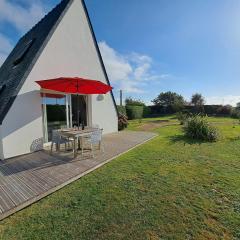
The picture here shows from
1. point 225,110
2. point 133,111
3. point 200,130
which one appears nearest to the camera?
point 200,130

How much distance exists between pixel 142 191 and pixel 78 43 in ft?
28.6

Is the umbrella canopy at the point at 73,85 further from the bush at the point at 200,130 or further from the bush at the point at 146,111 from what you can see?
the bush at the point at 146,111

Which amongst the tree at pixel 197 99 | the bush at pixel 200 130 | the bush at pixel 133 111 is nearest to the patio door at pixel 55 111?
the bush at pixel 200 130

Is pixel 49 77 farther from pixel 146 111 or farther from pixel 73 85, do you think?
pixel 146 111

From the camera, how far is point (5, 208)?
10.6 ft

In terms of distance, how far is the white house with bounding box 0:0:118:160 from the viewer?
6.61 metres

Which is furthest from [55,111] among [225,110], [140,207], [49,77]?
[225,110]

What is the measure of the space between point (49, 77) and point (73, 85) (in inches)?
77.3

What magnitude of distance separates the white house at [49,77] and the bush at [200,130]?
5.46 m

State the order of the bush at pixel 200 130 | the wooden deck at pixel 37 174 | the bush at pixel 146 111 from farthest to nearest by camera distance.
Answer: the bush at pixel 146 111 < the bush at pixel 200 130 < the wooden deck at pixel 37 174

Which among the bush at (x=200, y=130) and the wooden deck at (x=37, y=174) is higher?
the bush at (x=200, y=130)

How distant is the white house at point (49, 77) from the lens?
21.7 feet

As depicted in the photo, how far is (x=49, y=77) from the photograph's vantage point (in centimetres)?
780

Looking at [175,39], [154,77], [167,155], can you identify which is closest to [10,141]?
[167,155]
